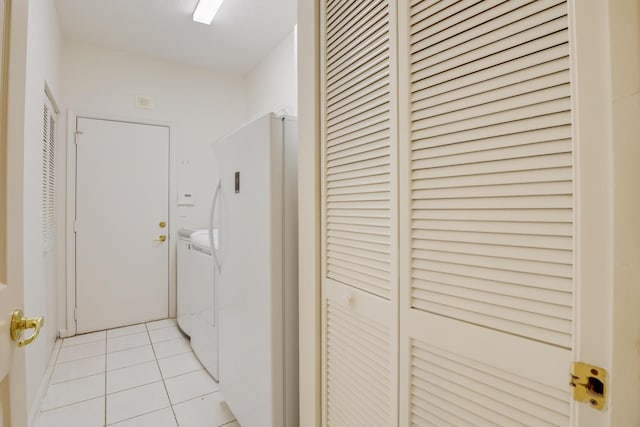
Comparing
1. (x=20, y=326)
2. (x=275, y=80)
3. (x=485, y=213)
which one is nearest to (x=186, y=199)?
(x=275, y=80)

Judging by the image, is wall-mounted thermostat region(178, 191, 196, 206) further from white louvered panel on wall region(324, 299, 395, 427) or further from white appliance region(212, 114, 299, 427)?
white louvered panel on wall region(324, 299, 395, 427)

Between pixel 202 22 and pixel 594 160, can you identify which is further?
pixel 202 22

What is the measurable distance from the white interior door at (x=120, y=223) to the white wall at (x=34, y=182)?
0.88 metres

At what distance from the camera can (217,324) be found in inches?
80.4

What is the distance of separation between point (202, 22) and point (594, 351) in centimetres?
340

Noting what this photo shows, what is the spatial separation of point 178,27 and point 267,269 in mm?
2730

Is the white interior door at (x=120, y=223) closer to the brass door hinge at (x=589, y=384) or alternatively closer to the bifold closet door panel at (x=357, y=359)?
the bifold closet door panel at (x=357, y=359)

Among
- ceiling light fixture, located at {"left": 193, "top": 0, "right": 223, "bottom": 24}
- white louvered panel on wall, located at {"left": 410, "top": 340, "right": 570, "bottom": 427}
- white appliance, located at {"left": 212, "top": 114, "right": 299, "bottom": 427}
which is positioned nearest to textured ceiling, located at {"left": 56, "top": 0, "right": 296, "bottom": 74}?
ceiling light fixture, located at {"left": 193, "top": 0, "right": 223, "bottom": 24}

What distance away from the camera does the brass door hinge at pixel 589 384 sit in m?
0.51

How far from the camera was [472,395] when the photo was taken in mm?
720

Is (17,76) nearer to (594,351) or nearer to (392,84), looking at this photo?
(392,84)

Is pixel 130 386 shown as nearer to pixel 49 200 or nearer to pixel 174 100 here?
pixel 49 200

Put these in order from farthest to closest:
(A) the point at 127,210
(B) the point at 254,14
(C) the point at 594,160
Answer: (A) the point at 127,210
(B) the point at 254,14
(C) the point at 594,160

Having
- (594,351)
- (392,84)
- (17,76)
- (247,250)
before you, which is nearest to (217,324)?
(247,250)
